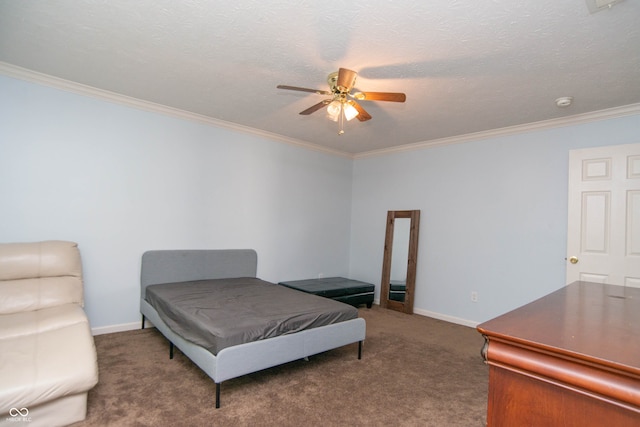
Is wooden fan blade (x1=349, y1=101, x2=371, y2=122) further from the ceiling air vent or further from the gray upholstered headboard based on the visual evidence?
the gray upholstered headboard

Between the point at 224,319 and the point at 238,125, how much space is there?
2674mm

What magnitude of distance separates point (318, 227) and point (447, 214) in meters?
1.93

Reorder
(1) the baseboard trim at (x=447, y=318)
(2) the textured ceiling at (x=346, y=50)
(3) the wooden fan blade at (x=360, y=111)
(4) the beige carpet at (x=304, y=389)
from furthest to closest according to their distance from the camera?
1. (1) the baseboard trim at (x=447, y=318)
2. (3) the wooden fan blade at (x=360, y=111)
3. (4) the beige carpet at (x=304, y=389)
4. (2) the textured ceiling at (x=346, y=50)

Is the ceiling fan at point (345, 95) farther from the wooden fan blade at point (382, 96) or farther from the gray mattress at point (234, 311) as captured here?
the gray mattress at point (234, 311)

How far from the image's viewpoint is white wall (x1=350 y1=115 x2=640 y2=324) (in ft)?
11.6

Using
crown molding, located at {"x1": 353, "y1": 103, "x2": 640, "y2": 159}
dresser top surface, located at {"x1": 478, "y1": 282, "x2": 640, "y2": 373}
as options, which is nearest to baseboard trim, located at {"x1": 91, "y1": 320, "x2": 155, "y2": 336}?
dresser top surface, located at {"x1": 478, "y1": 282, "x2": 640, "y2": 373}

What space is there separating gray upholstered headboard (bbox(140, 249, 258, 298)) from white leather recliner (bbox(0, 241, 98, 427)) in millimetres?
734

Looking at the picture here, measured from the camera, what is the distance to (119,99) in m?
3.38

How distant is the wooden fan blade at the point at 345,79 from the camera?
7.91 feet

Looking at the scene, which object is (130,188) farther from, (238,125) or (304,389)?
(304,389)

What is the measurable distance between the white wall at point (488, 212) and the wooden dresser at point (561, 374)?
10.5 ft

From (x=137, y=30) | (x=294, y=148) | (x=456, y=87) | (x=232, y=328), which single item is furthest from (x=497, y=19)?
(x=294, y=148)

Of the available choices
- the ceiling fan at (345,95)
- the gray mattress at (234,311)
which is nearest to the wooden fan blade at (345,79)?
the ceiling fan at (345,95)

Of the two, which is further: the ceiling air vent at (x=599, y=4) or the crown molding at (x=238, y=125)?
the crown molding at (x=238, y=125)
